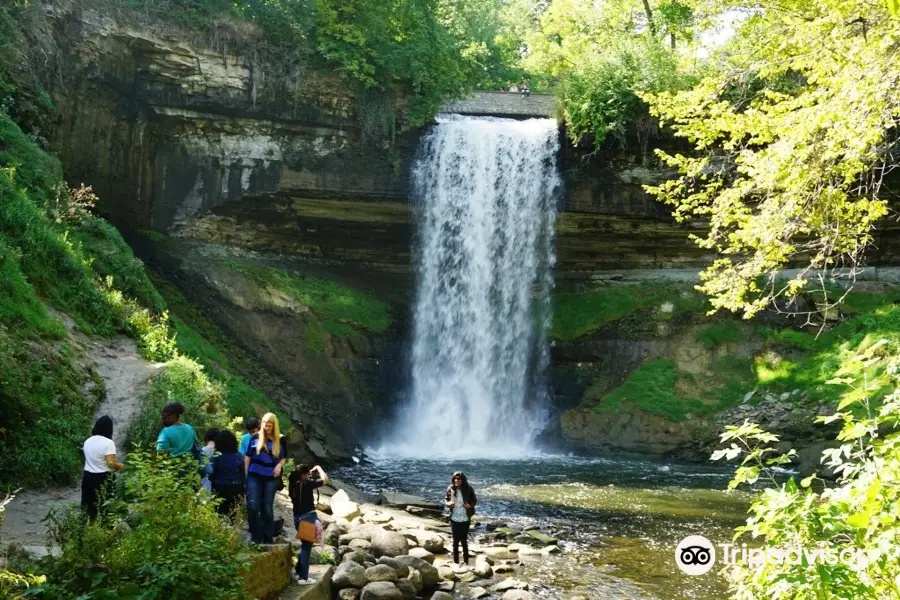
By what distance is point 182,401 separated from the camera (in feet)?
39.6

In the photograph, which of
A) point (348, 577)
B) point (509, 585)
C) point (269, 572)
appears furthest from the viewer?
point (509, 585)

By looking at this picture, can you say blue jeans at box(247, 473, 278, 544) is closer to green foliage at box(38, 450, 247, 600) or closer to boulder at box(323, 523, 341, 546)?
green foliage at box(38, 450, 247, 600)

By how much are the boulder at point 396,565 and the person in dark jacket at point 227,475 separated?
2.07 m

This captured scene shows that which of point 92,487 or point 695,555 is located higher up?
point 92,487

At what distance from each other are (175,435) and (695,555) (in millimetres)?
7518

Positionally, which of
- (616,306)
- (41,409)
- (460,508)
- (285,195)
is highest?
(285,195)

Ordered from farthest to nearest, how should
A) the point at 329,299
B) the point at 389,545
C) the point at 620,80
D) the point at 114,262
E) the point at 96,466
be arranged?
1. the point at 329,299
2. the point at 620,80
3. the point at 114,262
4. the point at 389,545
5. the point at 96,466

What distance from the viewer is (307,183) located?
23656 millimetres

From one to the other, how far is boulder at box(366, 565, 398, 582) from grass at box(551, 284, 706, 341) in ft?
56.0

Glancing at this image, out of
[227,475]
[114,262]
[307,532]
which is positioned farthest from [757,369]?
[227,475]

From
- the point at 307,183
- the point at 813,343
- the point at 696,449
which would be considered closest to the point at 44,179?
the point at 307,183

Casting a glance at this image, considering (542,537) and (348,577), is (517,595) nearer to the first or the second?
(348,577)

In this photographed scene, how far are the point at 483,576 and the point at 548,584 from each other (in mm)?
862

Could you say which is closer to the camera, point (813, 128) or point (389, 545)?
point (813, 128)
